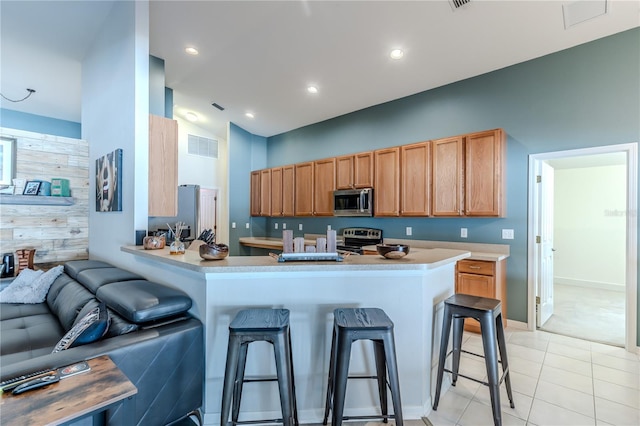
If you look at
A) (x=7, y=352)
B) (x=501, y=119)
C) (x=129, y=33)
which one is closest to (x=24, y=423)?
(x=7, y=352)

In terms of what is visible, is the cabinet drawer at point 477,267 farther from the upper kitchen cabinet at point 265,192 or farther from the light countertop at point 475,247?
the upper kitchen cabinet at point 265,192

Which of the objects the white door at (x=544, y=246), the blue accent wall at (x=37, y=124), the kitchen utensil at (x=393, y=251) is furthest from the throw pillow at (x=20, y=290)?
the white door at (x=544, y=246)

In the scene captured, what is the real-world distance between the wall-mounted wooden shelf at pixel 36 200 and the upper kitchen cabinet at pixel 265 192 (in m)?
3.07

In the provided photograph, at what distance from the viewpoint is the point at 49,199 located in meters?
3.62

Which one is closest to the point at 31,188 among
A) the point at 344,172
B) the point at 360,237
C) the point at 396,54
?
the point at 344,172

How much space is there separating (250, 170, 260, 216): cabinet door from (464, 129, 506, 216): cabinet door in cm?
410

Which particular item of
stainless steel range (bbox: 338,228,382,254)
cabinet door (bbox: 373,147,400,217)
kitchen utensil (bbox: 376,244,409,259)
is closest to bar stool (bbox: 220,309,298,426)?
kitchen utensil (bbox: 376,244,409,259)

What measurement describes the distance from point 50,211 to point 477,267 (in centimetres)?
535

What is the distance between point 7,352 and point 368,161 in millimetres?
4149

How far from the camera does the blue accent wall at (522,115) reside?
287cm

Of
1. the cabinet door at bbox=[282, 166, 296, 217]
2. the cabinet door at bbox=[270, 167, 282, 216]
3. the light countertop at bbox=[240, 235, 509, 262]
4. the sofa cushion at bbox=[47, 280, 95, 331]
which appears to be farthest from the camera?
the cabinet door at bbox=[270, 167, 282, 216]

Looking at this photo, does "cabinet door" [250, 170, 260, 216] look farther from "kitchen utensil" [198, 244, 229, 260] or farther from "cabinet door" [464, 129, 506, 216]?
"kitchen utensil" [198, 244, 229, 260]

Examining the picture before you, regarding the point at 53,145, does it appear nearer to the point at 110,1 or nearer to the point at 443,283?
the point at 110,1

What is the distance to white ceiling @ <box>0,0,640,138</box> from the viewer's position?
2789mm
